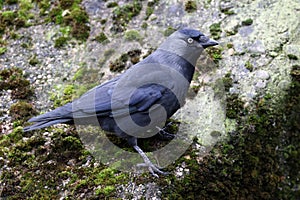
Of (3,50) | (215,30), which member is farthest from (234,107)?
(3,50)

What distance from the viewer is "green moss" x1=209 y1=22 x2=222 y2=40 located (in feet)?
18.2

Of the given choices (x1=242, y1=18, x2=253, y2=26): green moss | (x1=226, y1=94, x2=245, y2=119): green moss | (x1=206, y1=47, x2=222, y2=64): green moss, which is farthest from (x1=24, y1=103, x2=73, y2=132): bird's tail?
(x1=242, y1=18, x2=253, y2=26): green moss

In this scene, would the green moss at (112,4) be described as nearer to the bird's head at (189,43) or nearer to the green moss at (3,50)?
the green moss at (3,50)

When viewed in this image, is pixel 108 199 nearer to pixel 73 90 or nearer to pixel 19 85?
pixel 73 90

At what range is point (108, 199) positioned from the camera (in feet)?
12.7

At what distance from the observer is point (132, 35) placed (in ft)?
19.5

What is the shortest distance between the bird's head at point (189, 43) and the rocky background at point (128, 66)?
73cm

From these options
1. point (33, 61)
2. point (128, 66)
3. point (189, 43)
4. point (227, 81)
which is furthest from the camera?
point (33, 61)

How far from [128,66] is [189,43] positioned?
1356 millimetres

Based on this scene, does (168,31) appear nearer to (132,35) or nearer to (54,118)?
(132,35)

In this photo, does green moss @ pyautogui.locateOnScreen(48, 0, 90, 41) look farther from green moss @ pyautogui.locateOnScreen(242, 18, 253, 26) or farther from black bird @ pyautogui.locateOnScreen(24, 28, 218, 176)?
green moss @ pyautogui.locateOnScreen(242, 18, 253, 26)

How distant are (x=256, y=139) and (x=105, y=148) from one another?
1719mm

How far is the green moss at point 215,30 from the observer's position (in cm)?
554

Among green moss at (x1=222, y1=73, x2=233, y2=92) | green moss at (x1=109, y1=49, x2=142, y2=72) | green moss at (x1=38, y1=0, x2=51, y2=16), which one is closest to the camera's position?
green moss at (x1=222, y1=73, x2=233, y2=92)
